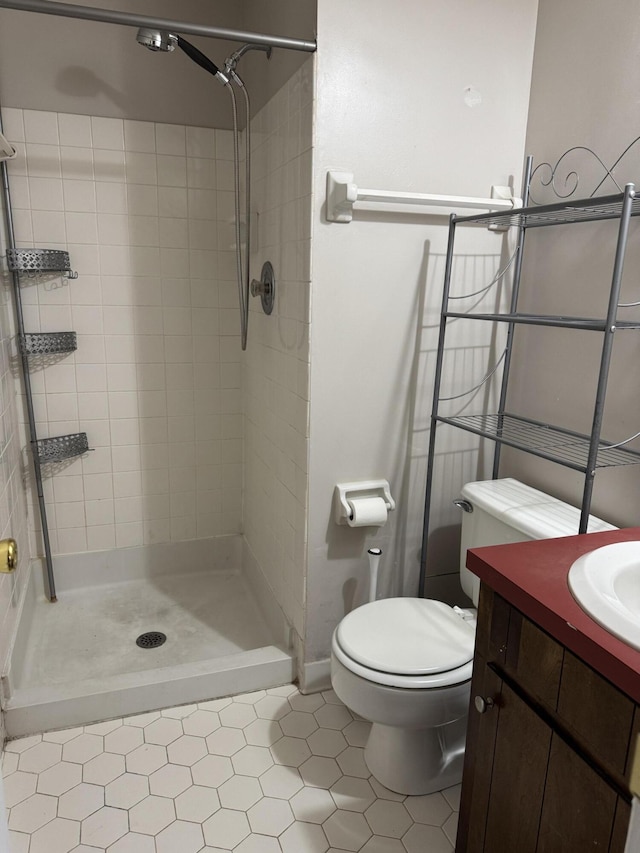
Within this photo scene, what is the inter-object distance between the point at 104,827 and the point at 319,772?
574mm

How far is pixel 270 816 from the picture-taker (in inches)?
62.5

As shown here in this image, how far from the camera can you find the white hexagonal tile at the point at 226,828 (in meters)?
1.51

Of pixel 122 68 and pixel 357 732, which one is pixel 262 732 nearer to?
pixel 357 732

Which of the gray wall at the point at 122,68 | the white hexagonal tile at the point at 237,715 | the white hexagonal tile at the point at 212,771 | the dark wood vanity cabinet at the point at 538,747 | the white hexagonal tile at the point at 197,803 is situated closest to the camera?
the dark wood vanity cabinet at the point at 538,747

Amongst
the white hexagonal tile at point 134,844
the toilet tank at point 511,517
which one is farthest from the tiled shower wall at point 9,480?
the toilet tank at point 511,517

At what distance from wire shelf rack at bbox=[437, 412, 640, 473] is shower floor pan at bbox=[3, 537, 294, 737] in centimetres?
101

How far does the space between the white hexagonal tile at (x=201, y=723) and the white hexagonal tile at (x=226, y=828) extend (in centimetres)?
30

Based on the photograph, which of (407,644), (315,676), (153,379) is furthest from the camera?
(153,379)

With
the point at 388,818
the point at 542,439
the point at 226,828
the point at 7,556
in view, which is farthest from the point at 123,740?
the point at 542,439

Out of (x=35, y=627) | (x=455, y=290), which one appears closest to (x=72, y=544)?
(x=35, y=627)

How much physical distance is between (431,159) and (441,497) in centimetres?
109

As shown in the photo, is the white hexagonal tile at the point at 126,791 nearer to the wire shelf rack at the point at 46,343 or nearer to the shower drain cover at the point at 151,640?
the shower drain cover at the point at 151,640

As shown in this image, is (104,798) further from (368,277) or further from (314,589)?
(368,277)

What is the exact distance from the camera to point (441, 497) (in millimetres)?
2121
